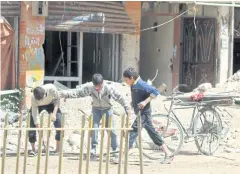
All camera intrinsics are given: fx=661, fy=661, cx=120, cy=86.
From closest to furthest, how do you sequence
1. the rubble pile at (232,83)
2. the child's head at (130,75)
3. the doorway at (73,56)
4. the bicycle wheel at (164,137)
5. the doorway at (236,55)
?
the child's head at (130,75) < the bicycle wheel at (164,137) < the doorway at (73,56) < the rubble pile at (232,83) < the doorway at (236,55)

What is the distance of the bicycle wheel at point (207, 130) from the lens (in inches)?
439

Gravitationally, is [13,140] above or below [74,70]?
below

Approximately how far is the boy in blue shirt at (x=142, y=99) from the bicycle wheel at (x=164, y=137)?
425 mm

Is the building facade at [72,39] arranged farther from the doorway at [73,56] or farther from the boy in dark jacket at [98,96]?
the boy in dark jacket at [98,96]

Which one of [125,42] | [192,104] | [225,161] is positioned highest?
[125,42]

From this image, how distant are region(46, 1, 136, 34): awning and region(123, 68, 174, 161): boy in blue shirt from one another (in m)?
5.82

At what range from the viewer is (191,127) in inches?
436

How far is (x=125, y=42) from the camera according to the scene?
16.9m

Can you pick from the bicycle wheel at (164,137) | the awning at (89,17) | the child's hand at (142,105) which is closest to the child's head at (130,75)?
the child's hand at (142,105)

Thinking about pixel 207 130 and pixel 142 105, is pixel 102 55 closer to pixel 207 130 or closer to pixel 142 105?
pixel 207 130

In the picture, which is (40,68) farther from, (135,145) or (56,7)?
(135,145)

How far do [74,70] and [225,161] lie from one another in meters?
6.99

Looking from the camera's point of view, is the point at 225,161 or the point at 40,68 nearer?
the point at 225,161

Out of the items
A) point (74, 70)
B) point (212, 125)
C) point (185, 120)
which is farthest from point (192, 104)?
point (74, 70)
